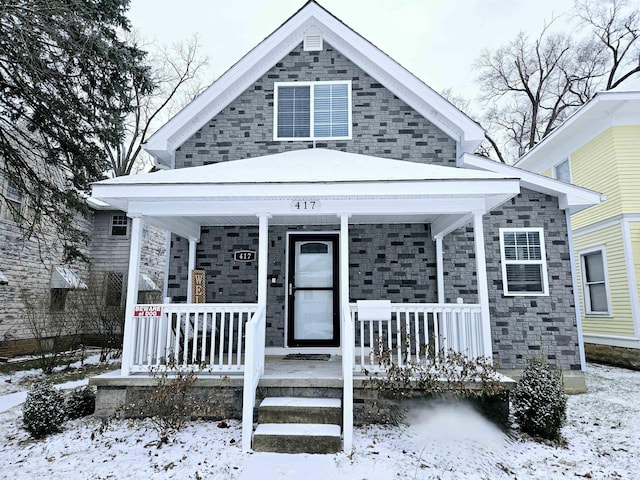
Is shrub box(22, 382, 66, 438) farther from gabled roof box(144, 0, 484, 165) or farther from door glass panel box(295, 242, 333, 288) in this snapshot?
gabled roof box(144, 0, 484, 165)

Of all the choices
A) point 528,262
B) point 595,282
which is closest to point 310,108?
point 528,262

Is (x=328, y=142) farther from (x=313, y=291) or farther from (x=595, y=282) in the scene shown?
(x=595, y=282)

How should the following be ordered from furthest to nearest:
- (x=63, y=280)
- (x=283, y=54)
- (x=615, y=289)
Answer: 1. (x=63, y=280)
2. (x=615, y=289)
3. (x=283, y=54)

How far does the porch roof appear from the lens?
5.64 m

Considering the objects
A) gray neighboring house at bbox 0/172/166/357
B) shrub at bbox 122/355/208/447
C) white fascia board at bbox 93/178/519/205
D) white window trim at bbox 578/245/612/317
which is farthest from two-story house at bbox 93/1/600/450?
gray neighboring house at bbox 0/172/166/357

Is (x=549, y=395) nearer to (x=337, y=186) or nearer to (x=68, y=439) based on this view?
(x=337, y=186)

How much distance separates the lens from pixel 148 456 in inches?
180

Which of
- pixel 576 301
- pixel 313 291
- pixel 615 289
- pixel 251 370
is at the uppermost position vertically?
pixel 615 289

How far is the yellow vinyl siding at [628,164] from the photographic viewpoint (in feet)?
32.6

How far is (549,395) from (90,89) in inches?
414

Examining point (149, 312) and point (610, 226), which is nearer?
point (149, 312)

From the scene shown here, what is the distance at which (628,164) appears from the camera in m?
10.1

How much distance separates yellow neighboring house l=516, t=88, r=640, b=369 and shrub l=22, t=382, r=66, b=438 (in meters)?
9.84

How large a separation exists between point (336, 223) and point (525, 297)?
3761mm
